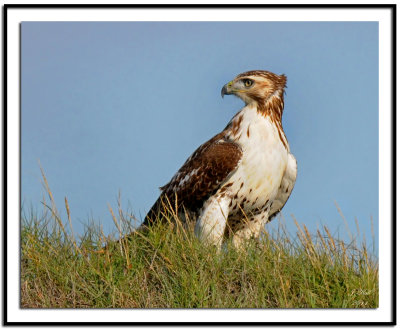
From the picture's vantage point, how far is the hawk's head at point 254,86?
27.0ft

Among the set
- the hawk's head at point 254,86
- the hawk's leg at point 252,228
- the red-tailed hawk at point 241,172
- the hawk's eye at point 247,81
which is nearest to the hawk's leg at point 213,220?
the red-tailed hawk at point 241,172

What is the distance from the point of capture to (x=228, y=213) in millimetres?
8086

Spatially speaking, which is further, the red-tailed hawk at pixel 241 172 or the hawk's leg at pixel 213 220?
the red-tailed hawk at pixel 241 172

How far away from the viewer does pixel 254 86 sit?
8.23 metres

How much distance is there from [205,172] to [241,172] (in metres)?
0.36

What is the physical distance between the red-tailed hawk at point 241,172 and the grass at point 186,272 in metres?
0.46

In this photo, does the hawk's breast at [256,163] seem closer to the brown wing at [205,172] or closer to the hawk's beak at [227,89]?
the brown wing at [205,172]

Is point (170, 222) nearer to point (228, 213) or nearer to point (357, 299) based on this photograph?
point (228, 213)

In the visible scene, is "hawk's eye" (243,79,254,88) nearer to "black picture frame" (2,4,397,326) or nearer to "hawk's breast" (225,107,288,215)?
"hawk's breast" (225,107,288,215)

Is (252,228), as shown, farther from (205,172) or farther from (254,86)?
(254,86)
